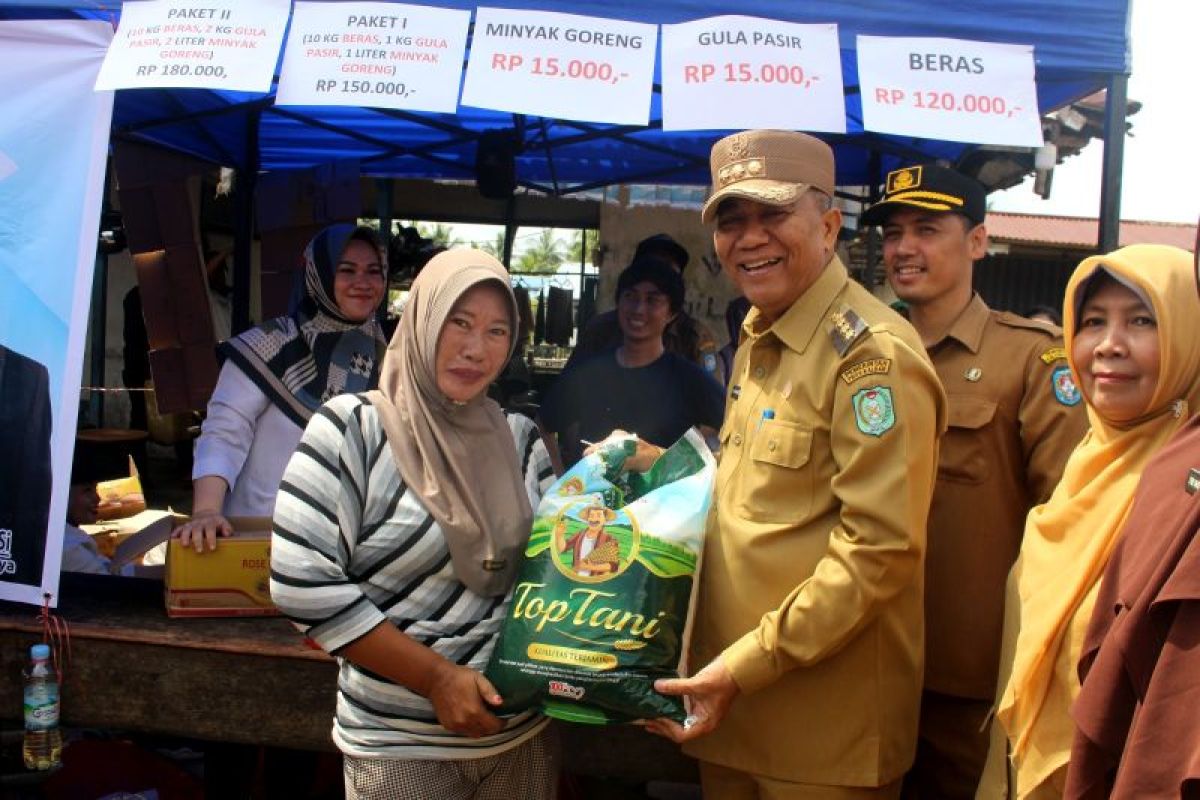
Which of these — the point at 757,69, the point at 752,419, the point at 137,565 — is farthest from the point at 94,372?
the point at 752,419

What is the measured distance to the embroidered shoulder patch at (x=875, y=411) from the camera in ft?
5.65

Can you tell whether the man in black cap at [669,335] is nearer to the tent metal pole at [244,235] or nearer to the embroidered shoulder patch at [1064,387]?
the embroidered shoulder patch at [1064,387]

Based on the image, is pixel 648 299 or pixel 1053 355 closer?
pixel 1053 355

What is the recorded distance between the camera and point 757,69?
2.75 m

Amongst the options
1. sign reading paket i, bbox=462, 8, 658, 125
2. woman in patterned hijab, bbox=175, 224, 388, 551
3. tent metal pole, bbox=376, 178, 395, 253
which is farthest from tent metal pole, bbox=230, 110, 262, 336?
sign reading paket i, bbox=462, 8, 658, 125

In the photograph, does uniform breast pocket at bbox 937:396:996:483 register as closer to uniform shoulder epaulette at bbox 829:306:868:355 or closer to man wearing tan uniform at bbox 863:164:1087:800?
man wearing tan uniform at bbox 863:164:1087:800

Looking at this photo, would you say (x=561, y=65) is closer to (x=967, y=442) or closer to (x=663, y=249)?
(x=967, y=442)

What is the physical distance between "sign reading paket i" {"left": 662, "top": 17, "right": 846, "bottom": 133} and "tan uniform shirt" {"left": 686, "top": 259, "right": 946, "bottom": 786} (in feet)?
2.97

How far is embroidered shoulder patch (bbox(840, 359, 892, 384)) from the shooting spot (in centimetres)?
174

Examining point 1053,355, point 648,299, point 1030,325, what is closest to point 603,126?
point 648,299

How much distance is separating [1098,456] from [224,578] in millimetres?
2309

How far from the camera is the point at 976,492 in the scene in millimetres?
2232

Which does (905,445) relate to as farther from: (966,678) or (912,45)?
(912,45)

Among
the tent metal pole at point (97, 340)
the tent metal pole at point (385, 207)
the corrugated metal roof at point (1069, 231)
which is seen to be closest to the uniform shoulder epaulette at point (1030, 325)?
the tent metal pole at point (385, 207)
